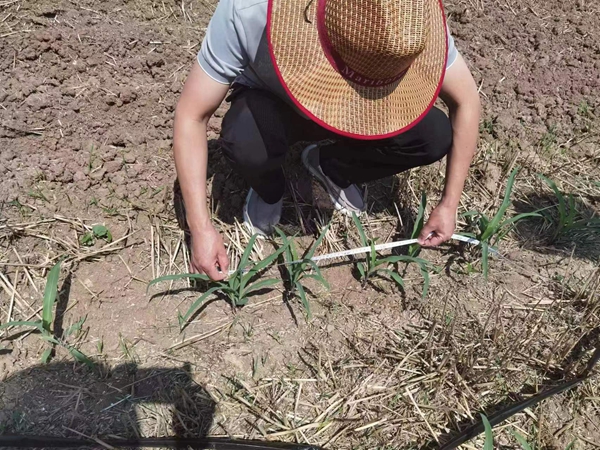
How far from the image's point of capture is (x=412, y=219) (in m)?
2.06

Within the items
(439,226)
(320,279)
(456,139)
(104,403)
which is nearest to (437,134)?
(456,139)

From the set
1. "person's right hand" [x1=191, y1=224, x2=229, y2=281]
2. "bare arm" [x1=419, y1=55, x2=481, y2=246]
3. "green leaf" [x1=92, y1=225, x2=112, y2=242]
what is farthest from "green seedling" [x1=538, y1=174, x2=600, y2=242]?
"green leaf" [x1=92, y1=225, x2=112, y2=242]

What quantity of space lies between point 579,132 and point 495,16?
0.69m

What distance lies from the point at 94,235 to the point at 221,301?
1.64 feet

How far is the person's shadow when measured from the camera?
1447 mm

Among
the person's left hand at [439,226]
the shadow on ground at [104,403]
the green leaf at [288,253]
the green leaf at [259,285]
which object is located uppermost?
the person's left hand at [439,226]

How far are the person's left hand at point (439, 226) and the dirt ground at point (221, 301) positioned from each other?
0.55ft

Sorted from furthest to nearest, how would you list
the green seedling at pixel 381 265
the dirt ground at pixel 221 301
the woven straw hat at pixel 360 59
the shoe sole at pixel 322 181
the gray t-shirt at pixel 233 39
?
1. the shoe sole at pixel 322 181
2. the green seedling at pixel 381 265
3. the dirt ground at pixel 221 301
4. the gray t-shirt at pixel 233 39
5. the woven straw hat at pixel 360 59

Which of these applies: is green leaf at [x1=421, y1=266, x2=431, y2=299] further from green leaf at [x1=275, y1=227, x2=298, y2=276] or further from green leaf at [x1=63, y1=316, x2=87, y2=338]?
green leaf at [x1=63, y1=316, x2=87, y2=338]

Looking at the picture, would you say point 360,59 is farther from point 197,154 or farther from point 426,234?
point 426,234

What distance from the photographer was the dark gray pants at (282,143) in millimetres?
1596

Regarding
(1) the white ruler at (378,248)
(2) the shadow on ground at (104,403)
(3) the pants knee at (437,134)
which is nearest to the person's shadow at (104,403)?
(2) the shadow on ground at (104,403)

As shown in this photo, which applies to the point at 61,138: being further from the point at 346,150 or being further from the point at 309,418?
the point at 309,418

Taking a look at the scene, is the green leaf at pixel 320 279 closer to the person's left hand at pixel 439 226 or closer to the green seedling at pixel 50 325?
the person's left hand at pixel 439 226
